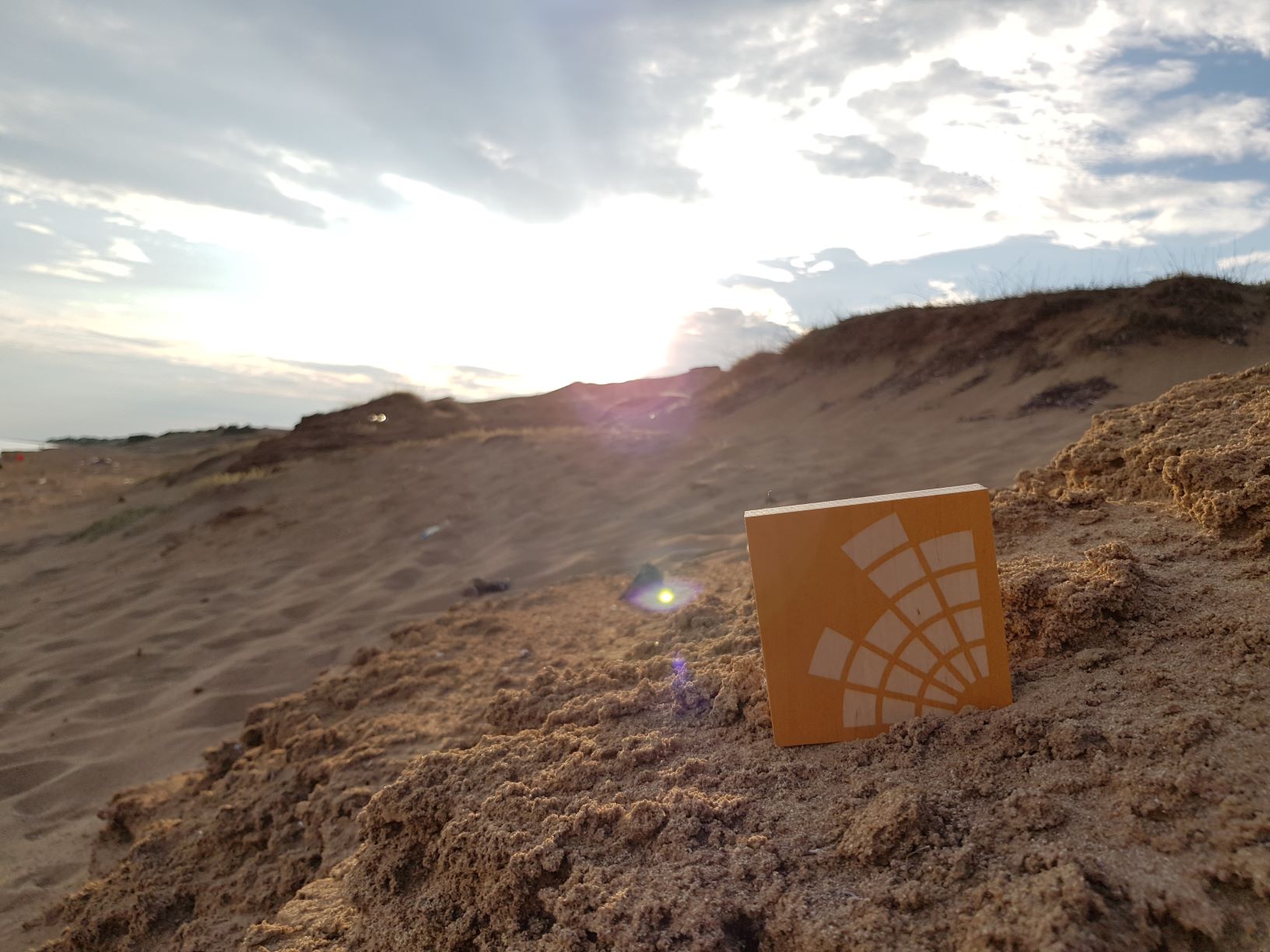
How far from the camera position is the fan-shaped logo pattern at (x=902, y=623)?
72.6 inches

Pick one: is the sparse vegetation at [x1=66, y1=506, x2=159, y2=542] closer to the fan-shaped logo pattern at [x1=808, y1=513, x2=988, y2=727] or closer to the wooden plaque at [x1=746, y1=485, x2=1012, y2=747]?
the wooden plaque at [x1=746, y1=485, x2=1012, y2=747]

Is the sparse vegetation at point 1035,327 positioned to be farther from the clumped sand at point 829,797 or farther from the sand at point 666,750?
the clumped sand at point 829,797

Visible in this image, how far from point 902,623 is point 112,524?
1024cm

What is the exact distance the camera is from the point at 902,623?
6.08 ft

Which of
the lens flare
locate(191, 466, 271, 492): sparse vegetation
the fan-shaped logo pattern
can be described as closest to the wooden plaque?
the fan-shaped logo pattern

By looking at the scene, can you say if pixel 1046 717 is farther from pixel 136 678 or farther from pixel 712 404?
pixel 712 404

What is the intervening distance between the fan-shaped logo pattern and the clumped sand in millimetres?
91

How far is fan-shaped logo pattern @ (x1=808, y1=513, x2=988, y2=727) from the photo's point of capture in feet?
6.05

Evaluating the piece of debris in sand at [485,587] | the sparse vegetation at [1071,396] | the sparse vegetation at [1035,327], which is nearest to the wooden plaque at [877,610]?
the piece of debris in sand at [485,587]

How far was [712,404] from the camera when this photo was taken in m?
10.3

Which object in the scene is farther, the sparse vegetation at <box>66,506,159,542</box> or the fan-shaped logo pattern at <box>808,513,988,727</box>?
the sparse vegetation at <box>66,506,159,542</box>

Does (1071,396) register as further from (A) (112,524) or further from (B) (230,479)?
(A) (112,524)

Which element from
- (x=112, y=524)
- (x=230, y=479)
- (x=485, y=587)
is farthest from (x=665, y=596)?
(x=112, y=524)

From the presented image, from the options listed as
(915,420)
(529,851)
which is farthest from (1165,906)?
(915,420)
